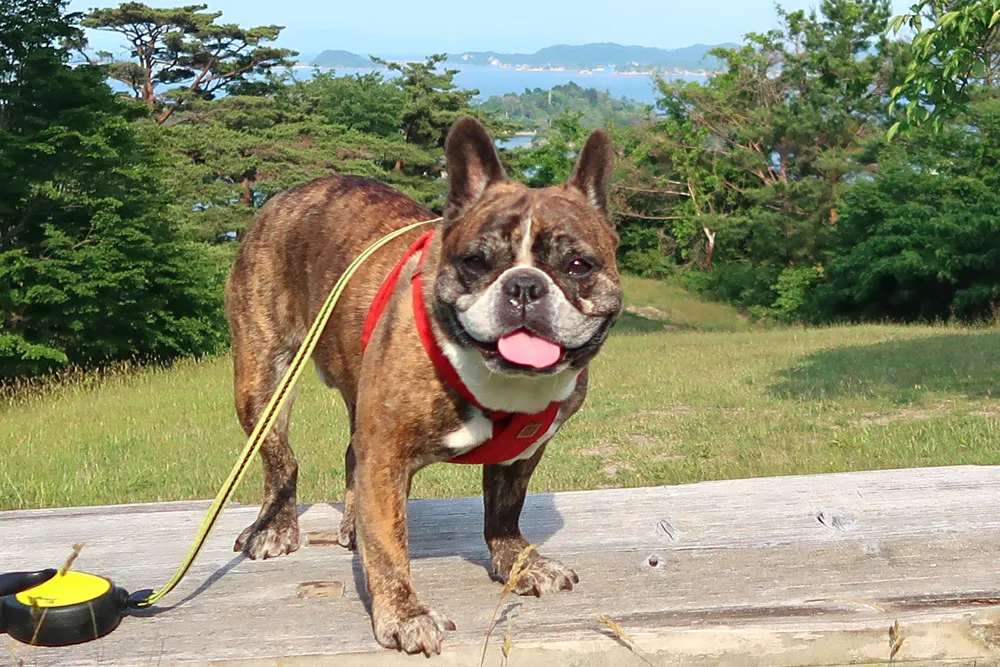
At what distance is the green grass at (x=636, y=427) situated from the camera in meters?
8.75

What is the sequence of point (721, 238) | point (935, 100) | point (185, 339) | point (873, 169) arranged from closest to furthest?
point (935, 100), point (185, 339), point (873, 169), point (721, 238)

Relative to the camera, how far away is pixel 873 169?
4647 cm

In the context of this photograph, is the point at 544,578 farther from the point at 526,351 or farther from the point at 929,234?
the point at 929,234

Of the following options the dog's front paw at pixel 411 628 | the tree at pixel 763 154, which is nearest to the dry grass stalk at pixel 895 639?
the dog's front paw at pixel 411 628

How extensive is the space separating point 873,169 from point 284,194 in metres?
45.6

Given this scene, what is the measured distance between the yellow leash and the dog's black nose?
1010 mm

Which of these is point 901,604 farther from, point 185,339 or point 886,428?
point 185,339

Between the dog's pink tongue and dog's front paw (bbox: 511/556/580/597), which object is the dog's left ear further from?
dog's front paw (bbox: 511/556/580/597)

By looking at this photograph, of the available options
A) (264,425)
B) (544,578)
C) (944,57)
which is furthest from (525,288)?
(944,57)

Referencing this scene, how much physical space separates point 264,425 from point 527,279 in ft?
5.07

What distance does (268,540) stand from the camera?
424cm

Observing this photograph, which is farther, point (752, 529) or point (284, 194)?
point (284, 194)

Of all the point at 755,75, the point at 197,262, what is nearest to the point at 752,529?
the point at 197,262

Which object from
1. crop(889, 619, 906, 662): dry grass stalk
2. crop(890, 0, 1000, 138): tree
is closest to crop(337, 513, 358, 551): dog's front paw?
crop(889, 619, 906, 662): dry grass stalk
